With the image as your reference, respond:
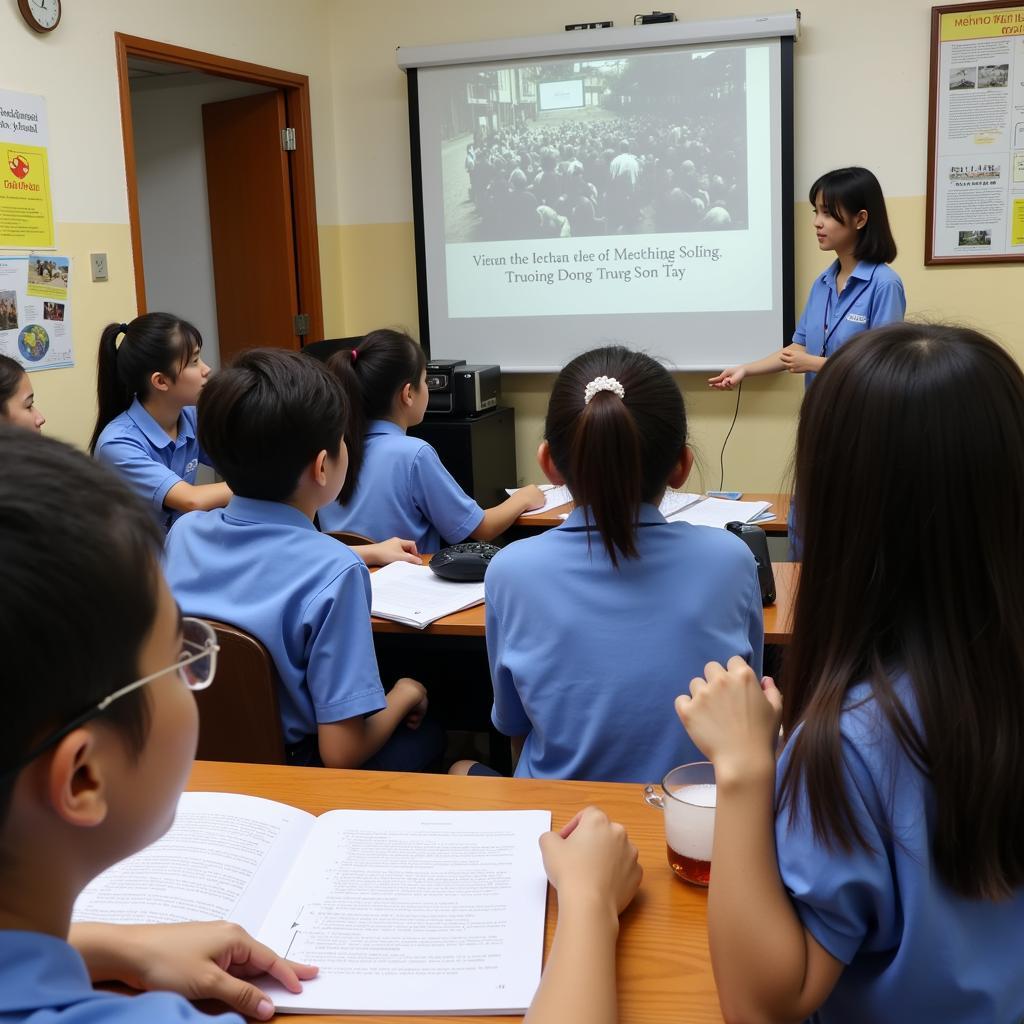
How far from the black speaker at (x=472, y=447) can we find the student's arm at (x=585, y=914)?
339cm

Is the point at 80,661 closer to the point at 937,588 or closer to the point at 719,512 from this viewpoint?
the point at 937,588

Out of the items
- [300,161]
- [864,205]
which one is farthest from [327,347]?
[864,205]

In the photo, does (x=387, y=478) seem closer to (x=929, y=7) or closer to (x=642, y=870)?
(x=642, y=870)

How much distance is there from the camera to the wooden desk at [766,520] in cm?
266

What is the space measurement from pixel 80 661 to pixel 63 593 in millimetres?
42

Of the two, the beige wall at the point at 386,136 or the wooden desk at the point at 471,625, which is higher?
the beige wall at the point at 386,136

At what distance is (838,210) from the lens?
3.67m

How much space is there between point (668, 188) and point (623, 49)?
59cm

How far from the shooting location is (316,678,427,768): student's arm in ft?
5.27

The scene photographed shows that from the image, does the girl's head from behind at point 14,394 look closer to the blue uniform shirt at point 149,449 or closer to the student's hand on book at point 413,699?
the blue uniform shirt at point 149,449

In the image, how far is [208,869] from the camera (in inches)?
40.3

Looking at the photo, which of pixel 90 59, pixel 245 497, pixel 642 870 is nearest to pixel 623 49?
pixel 90 59

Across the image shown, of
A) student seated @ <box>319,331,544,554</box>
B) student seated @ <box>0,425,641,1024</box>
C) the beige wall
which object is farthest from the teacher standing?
student seated @ <box>0,425,641,1024</box>

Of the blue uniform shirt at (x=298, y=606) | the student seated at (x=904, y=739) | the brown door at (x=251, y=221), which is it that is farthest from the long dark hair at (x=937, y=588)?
the brown door at (x=251, y=221)
